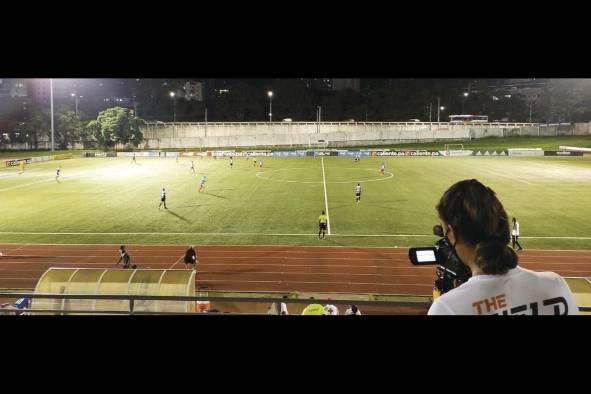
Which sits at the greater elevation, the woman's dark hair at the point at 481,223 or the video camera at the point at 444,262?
the woman's dark hair at the point at 481,223

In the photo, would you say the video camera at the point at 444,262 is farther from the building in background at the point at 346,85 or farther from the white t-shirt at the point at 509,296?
the building in background at the point at 346,85

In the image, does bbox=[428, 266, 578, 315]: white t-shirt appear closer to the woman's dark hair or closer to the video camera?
the woman's dark hair

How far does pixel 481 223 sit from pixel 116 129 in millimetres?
75849

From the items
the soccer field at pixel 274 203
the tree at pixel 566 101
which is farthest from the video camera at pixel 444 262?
the tree at pixel 566 101

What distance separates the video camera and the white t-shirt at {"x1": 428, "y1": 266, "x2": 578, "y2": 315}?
36 centimetres

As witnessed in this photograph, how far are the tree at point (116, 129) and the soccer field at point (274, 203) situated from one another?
21621 millimetres

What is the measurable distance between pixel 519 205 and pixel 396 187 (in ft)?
29.4

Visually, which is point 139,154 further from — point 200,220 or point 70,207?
point 200,220

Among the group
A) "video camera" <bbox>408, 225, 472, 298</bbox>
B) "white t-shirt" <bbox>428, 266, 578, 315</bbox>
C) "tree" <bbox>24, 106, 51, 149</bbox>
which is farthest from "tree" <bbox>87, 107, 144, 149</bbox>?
"white t-shirt" <bbox>428, 266, 578, 315</bbox>

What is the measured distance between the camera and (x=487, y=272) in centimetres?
230

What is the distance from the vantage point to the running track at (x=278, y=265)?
53.4 ft

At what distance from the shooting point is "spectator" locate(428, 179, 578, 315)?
7.41 ft

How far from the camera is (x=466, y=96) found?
94.5 metres
